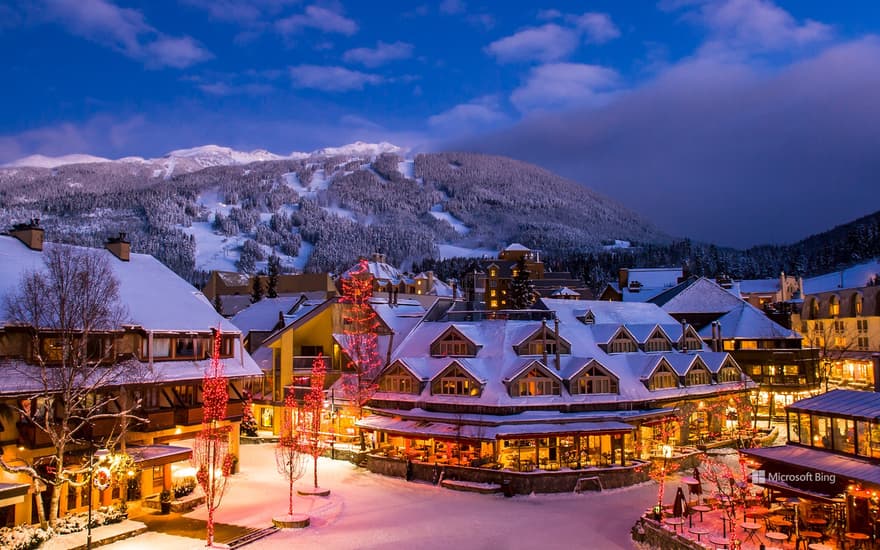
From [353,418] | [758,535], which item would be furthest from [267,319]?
[758,535]

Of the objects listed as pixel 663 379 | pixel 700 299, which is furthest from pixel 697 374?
pixel 700 299

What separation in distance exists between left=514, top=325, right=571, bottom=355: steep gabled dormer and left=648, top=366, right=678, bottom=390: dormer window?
707 cm

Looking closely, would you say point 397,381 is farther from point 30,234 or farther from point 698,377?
point 30,234

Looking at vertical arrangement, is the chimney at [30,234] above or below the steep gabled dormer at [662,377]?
above

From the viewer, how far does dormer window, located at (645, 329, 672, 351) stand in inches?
1889

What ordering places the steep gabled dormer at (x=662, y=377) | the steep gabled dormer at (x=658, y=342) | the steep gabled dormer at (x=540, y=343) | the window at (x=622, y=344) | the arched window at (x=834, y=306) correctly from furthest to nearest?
the arched window at (x=834, y=306) → the steep gabled dormer at (x=658, y=342) → the window at (x=622, y=344) → the steep gabled dormer at (x=662, y=377) → the steep gabled dormer at (x=540, y=343)

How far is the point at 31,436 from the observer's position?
26859mm

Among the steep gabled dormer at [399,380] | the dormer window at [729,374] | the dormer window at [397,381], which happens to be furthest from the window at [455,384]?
the dormer window at [729,374]

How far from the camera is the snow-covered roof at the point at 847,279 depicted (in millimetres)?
89750

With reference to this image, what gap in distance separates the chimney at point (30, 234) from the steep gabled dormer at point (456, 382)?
23645 millimetres

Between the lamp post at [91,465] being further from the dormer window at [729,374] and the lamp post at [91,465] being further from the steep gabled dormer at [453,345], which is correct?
the dormer window at [729,374]

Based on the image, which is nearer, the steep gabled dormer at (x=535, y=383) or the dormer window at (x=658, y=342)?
the steep gabled dormer at (x=535, y=383)

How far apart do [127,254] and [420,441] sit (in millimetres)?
21230

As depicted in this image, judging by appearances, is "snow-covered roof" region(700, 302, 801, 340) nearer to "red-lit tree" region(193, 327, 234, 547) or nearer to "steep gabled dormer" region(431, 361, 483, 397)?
"steep gabled dormer" region(431, 361, 483, 397)
